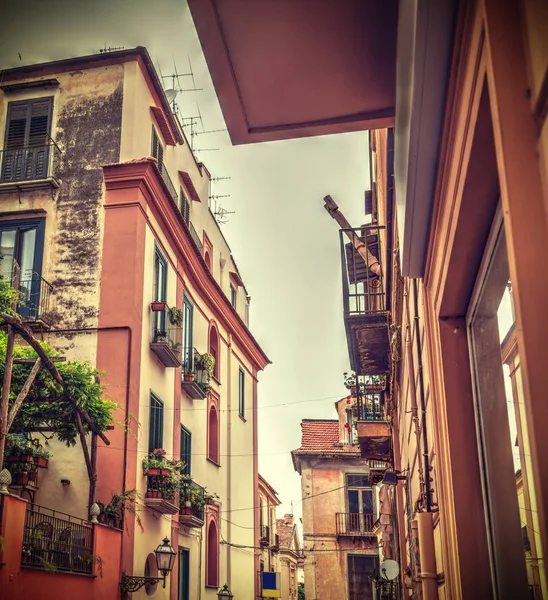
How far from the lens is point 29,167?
1880 centimetres

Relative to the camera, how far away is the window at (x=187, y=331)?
2127 cm

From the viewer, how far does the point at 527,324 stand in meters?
1.63

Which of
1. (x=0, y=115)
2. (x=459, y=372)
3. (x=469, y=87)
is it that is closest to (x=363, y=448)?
(x=0, y=115)

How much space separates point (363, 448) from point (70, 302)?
7.53m

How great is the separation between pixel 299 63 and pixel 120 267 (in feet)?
45.5

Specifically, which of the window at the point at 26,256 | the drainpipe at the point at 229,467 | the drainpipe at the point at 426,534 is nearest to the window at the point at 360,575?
the drainpipe at the point at 229,467

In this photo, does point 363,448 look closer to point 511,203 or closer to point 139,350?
point 139,350

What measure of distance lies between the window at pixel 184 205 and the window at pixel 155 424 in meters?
6.62

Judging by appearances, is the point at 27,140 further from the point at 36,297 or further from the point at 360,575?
the point at 360,575

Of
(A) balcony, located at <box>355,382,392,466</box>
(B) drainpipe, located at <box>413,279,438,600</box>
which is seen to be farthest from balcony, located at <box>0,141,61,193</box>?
(B) drainpipe, located at <box>413,279,438,600</box>

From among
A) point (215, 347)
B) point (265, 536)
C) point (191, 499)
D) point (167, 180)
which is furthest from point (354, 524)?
point (167, 180)

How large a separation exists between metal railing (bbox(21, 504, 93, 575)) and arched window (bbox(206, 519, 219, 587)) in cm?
1015

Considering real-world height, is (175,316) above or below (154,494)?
above

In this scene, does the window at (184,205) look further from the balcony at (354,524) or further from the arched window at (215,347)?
the balcony at (354,524)
